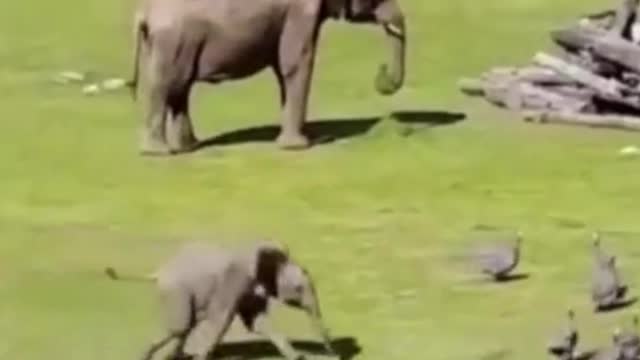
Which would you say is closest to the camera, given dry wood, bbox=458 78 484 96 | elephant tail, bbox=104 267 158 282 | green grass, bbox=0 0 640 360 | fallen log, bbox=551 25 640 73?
green grass, bbox=0 0 640 360

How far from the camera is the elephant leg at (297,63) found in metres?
9.80

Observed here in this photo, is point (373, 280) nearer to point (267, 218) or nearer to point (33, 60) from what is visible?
point (267, 218)

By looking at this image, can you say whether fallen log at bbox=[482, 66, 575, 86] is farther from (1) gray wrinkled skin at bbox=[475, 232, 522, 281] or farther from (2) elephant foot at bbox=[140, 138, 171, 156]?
(1) gray wrinkled skin at bbox=[475, 232, 522, 281]

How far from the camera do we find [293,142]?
9883 mm

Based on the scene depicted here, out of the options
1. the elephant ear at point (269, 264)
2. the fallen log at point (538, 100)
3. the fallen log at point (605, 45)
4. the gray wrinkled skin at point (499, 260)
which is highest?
the elephant ear at point (269, 264)

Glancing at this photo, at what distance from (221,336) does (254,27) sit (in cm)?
314

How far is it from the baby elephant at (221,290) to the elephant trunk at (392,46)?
3.42m

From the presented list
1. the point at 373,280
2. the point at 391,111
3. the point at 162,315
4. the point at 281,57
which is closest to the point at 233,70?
the point at 281,57

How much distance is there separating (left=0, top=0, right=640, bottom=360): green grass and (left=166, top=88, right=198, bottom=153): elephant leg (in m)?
0.10

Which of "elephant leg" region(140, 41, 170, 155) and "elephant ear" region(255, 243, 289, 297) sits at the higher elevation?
"elephant ear" region(255, 243, 289, 297)

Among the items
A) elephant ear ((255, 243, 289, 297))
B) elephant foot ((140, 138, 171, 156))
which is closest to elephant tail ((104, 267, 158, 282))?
elephant ear ((255, 243, 289, 297))

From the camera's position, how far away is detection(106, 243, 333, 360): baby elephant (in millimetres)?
6656

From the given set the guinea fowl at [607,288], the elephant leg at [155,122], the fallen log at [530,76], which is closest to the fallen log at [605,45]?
the fallen log at [530,76]

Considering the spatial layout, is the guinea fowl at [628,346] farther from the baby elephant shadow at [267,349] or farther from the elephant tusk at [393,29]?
the elephant tusk at [393,29]
